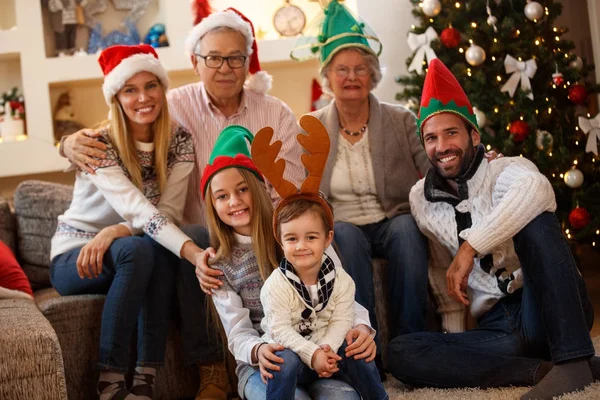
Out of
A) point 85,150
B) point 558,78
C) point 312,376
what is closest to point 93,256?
point 85,150

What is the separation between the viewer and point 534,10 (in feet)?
11.8

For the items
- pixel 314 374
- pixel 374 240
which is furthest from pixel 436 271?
pixel 314 374

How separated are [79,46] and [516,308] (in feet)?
10.1

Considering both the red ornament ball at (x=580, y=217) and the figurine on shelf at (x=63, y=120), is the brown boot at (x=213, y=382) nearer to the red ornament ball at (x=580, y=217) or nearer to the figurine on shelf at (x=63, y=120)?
the red ornament ball at (x=580, y=217)

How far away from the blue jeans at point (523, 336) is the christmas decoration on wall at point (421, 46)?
167cm

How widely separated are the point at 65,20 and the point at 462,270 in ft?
9.97

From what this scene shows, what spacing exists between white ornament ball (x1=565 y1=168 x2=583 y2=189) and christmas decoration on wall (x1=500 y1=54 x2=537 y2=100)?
1.28 feet

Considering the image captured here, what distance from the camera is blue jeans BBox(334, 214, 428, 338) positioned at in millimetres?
2439

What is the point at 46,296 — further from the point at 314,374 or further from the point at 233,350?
the point at 314,374

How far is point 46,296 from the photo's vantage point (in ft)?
9.17

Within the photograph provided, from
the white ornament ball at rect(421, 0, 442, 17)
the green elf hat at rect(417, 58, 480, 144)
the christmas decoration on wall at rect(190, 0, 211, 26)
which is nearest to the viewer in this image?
the green elf hat at rect(417, 58, 480, 144)

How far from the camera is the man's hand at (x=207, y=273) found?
214cm

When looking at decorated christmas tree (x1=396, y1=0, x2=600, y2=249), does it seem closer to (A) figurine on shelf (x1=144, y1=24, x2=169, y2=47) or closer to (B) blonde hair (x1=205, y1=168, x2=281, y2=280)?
(A) figurine on shelf (x1=144, y1=24, x2=169, y2=47)

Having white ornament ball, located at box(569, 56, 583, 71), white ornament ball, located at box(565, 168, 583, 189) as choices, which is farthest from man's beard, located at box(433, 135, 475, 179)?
white ornament ball, located at box(569, 56, 583, 71)
